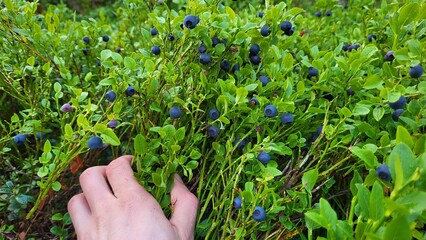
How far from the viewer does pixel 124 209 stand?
3.29ft

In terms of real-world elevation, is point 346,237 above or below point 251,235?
above

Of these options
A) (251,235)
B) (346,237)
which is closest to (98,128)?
(251,235)

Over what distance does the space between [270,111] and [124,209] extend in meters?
0.44

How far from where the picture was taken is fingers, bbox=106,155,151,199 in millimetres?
1030

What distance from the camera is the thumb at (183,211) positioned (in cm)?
101

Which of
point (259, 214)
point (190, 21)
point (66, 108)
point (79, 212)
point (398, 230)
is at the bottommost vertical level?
point (79, 212)

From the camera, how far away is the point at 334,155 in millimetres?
1102

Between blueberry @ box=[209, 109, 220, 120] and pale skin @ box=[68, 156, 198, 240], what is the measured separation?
0.20m

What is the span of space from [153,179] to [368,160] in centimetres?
52

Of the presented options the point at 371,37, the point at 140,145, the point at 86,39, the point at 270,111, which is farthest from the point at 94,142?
the point at 371,37

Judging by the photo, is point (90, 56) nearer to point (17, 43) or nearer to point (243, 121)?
point (17, 43)

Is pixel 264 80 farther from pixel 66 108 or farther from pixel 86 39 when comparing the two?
pixel 86 39

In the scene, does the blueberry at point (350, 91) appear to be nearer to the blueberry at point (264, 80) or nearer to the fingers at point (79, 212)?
the blueberry at point (264, 80)

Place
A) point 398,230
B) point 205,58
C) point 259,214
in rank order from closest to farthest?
1. point 398,230
2. point 259,214
3. point 205,58
